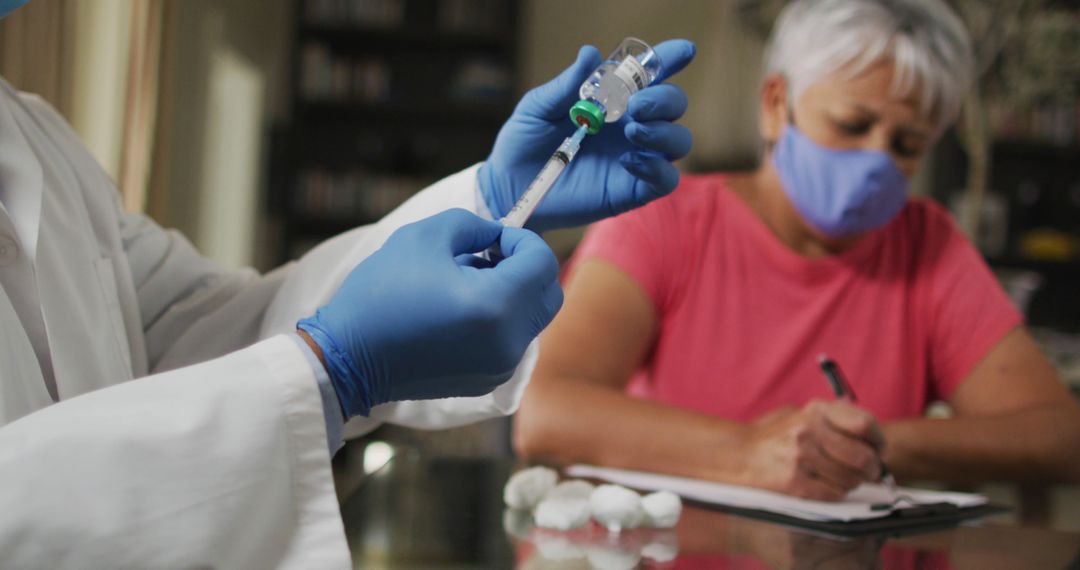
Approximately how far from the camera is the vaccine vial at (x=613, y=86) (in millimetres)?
797

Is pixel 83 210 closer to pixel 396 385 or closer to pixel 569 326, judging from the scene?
pixel 396 385

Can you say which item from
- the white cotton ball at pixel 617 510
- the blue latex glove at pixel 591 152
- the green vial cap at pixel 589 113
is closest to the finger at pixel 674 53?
the blue latex glove at pixel 591 152

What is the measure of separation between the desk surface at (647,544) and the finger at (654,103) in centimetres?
39

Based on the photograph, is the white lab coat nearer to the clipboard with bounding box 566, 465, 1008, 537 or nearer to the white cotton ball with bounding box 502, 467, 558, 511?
the white cotton ball with bounding box 502, 467, 558, 511

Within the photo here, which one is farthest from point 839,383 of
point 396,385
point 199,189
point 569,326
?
point 199,189

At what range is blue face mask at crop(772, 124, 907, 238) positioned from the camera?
4.65 ft

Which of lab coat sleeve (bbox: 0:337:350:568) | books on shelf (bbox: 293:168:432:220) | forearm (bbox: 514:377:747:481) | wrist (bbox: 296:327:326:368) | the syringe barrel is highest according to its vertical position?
the syringe barrel

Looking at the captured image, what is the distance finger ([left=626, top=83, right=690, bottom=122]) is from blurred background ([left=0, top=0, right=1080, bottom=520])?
220 centimetres

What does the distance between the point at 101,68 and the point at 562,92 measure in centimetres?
124

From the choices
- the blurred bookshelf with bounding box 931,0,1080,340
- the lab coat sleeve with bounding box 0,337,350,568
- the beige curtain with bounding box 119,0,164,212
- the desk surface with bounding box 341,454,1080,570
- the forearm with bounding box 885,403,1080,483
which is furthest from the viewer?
the blurred bookshelf with bounding box 931,0,1080,340

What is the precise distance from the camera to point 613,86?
817mm

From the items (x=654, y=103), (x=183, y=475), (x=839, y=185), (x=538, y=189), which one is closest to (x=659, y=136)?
(x=654, y=103)

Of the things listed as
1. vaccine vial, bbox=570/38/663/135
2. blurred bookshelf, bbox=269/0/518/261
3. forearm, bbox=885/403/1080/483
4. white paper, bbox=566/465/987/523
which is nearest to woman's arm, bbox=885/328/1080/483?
forearm, bbox=885/403/1080/483

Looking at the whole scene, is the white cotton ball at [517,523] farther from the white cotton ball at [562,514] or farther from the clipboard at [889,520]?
the clipboard at [889,520]
